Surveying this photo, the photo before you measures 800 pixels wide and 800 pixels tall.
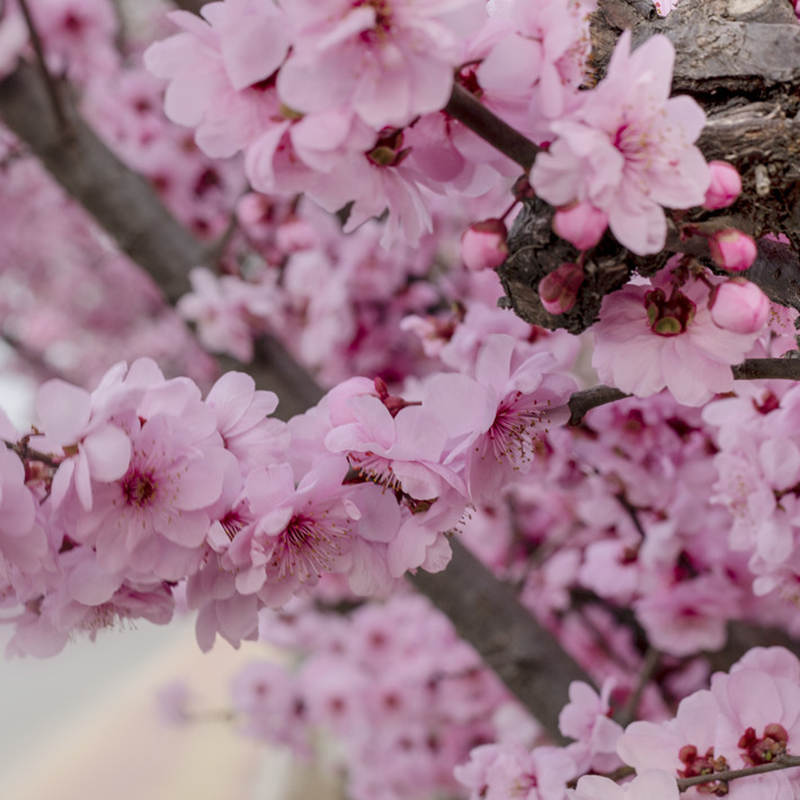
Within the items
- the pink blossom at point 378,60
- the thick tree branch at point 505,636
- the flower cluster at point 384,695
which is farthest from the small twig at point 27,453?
the flower cluster at point 384,695

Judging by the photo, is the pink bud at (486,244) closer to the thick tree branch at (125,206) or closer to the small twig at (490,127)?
the small twig at (490,127)

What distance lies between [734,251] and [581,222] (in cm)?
9

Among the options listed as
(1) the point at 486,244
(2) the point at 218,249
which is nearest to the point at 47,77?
(2) the point at 218,249

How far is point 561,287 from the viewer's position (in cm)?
45

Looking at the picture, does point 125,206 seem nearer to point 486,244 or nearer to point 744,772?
point 486,244

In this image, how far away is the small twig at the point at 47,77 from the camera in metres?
1.16

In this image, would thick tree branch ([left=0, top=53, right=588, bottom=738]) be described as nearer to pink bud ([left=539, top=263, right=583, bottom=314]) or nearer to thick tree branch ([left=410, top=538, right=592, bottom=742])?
thick tree branch ([left=410, top=538, right=592, bottom=742])

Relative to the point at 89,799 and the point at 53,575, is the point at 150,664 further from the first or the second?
the point at 53,575

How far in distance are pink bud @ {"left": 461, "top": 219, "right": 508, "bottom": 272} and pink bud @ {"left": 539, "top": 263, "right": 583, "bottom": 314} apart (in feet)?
0.11

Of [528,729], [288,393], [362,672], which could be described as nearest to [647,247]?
[288,393]

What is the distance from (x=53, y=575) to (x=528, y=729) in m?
1.22

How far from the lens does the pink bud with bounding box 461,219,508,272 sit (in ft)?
1.56

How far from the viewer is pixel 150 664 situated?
14.7 ft

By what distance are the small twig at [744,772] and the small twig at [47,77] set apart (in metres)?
1.24
